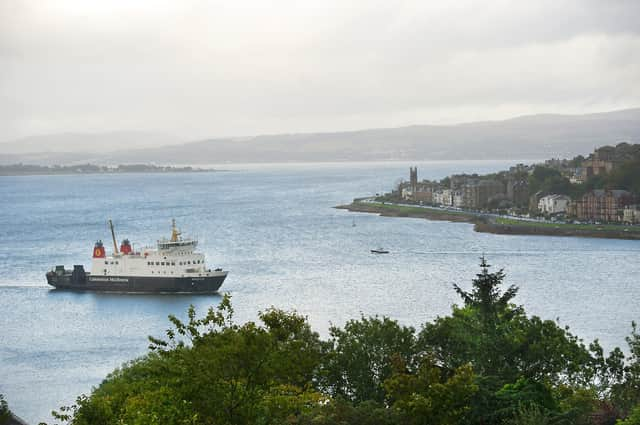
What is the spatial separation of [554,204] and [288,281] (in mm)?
39590

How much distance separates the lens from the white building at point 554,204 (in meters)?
70.3

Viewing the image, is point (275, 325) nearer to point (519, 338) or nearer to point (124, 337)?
point (519, 338)

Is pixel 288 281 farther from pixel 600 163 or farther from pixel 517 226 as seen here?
pixel 600 163

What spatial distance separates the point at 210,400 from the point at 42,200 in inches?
3913

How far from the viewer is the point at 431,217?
2835 inches

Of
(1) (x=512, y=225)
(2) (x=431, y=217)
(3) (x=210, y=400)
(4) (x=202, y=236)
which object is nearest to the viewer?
(3) (x=210, y=400)

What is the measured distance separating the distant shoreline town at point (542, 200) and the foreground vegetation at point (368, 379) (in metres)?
43.4

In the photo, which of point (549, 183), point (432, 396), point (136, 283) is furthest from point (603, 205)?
point (432, 396)

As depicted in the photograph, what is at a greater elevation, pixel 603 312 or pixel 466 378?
pixel 466 378

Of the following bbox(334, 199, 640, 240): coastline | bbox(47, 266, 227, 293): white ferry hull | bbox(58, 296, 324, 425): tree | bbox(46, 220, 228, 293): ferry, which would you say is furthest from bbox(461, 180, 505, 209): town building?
bbox(58, 296, 324, 425): tree

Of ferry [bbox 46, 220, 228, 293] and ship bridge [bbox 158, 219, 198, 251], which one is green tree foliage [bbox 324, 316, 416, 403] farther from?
ship bridge [bbox 158, 219, 198, 251]

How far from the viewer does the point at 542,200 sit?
7250 cm

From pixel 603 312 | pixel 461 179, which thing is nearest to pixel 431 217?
pixel 461 179

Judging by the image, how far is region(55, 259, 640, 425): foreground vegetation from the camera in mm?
10023
